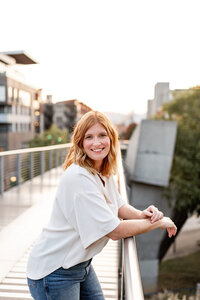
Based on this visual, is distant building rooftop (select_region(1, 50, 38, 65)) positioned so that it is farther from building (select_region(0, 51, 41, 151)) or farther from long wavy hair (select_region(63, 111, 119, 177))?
long wavy hair (select_region(63, 111, 119, 177))

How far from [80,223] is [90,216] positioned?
1.8 inches

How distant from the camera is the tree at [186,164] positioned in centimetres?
1894

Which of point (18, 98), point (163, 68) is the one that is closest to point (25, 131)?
point (18, 98)

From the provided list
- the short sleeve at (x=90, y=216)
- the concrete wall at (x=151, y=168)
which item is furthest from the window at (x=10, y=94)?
the short sleeve at (x=90, y=216)

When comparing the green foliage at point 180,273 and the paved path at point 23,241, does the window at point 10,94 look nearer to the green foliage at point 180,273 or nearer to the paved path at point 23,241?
the green foliage at point 180,273

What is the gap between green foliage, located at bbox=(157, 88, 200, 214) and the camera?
19000mm

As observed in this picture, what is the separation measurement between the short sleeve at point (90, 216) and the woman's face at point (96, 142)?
23 cm

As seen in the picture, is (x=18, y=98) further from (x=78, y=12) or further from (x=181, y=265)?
(x=78, y=12)

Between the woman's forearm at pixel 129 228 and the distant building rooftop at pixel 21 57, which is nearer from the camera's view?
the woman's forearm at pixel 129 228

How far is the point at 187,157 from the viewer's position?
66.6 feet

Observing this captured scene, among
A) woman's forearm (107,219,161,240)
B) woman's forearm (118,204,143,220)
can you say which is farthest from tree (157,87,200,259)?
woman's forearm (107,219,161,240)

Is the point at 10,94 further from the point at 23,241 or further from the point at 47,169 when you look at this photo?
the point at 23,241

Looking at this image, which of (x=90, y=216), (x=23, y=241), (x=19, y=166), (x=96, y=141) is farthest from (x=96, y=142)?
(x=19, y=166)

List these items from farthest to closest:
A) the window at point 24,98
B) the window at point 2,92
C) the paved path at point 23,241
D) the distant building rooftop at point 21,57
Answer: the window at point 24,98, the window at point 2,92, the distant building rooftop at point 21,57, the paved path at point 23,241
